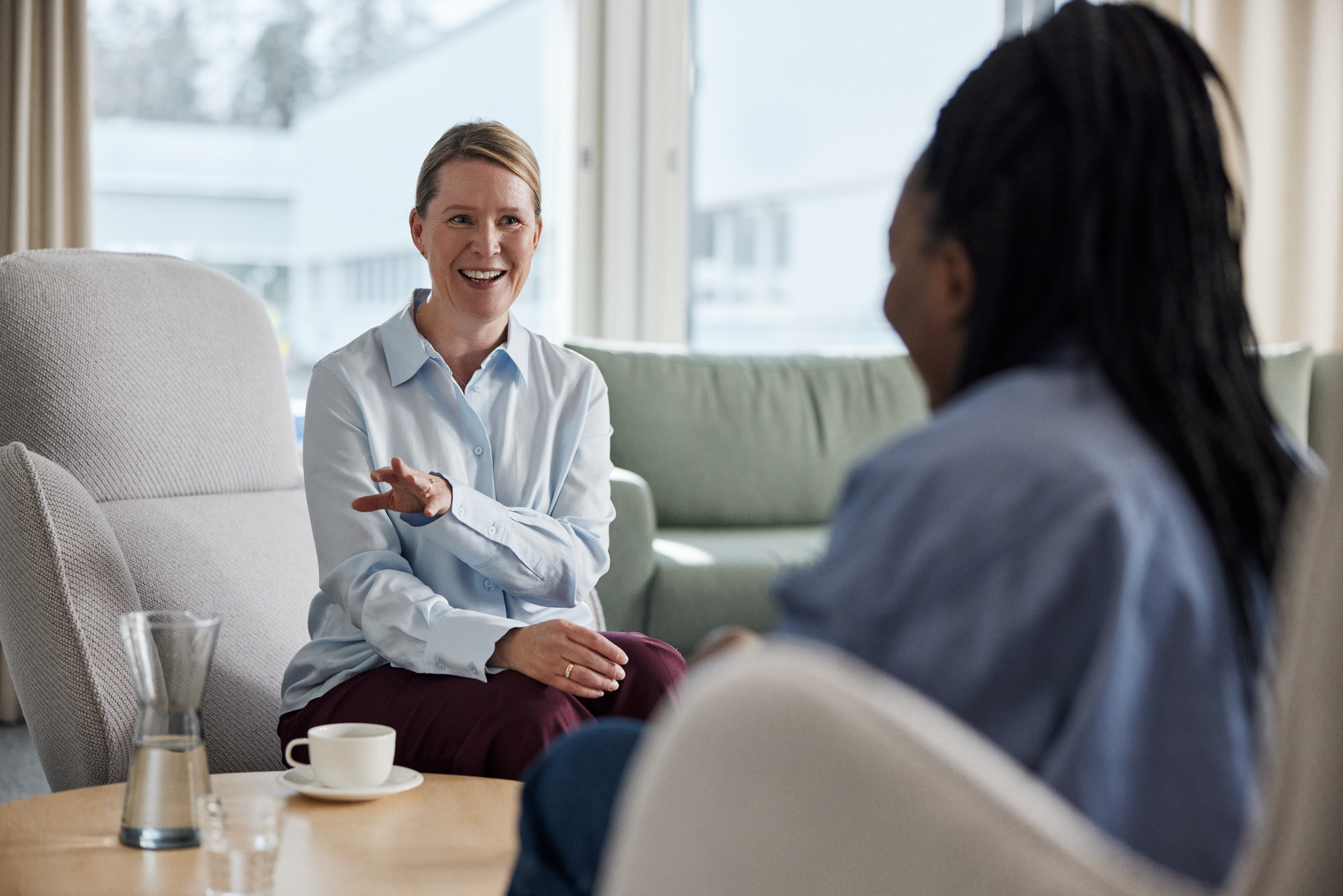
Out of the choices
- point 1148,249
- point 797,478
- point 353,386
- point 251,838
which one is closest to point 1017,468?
point 1148,249

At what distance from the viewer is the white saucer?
45.6 inches

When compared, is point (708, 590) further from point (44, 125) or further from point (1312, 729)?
point (1312, 729)

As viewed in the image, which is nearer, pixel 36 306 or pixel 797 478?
pixel 36 306

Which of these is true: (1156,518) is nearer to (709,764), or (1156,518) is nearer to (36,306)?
(709,764)

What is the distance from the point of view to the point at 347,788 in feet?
3.82

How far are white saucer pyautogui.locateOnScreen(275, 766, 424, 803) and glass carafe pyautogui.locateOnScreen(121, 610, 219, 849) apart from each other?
13 centimetres

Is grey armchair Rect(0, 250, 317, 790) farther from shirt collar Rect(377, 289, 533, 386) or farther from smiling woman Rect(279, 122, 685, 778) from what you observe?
shirt collar Rect(377, 289, 533, 386)

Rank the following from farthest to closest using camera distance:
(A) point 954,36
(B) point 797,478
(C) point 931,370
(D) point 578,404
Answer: (A) point 954,36
(B) point 797,478
(D) point 578,404
(C) point 931,370

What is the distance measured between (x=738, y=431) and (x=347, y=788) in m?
2.16

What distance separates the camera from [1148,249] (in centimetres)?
59

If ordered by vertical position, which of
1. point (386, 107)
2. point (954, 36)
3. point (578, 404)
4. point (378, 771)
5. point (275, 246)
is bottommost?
Answer: point (378, 771)

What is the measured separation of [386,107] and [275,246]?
55 centimetres

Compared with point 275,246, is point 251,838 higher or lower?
lower

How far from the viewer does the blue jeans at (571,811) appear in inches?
30.0
